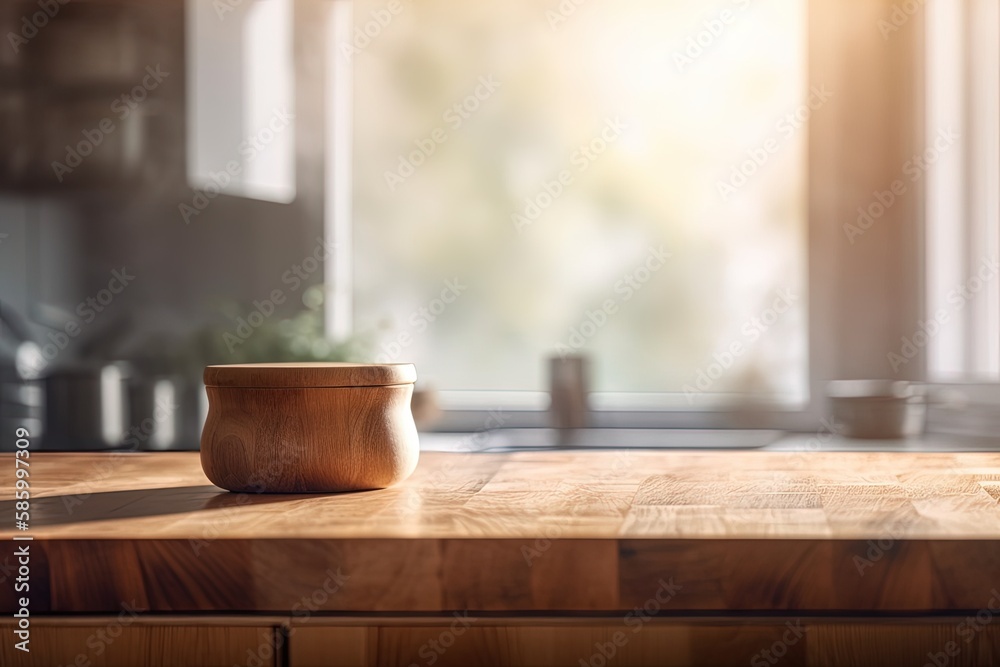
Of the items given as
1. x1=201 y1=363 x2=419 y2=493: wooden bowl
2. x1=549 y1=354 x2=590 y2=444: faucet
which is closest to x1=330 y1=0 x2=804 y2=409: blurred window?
x1=549 y1=354 x2=590 y2=444: faucet

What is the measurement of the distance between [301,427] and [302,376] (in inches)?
1.6

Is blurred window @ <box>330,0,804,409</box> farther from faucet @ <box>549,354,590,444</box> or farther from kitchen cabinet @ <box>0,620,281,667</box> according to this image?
kitchen cabinet @ <box>0,620,281,667</box>

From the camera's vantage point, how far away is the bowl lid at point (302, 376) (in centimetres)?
67

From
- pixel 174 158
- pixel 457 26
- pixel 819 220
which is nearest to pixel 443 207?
pixel 457 26

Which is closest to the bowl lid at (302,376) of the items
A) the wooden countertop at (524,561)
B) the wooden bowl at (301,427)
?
the wooden bowl at (301,427)

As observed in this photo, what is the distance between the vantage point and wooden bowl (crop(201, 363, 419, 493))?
673mm

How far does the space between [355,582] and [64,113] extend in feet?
2.52

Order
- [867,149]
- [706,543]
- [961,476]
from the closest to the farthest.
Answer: [706,543] < [961,476] < [867,149]

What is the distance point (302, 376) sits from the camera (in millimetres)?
670

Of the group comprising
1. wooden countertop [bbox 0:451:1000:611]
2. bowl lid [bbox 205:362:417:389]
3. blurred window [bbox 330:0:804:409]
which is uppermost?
blurred window [bbox 330:0:804:409]

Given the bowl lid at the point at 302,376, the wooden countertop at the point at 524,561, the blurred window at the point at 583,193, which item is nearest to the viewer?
the wooden countertop at the point at 524,561

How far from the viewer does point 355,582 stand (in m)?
0.53

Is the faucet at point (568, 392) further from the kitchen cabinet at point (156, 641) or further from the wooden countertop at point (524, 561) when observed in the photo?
the kitchen cabinet at point (156, 641)

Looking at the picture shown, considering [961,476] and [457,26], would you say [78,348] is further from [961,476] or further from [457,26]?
[961,476]
